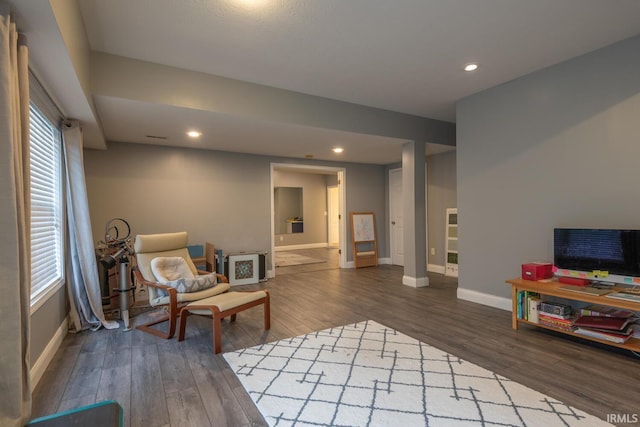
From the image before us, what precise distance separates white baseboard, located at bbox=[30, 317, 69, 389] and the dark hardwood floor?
0.05m

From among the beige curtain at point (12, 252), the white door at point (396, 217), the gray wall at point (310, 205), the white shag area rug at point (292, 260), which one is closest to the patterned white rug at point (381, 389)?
the beige curtain at point (12, 252)

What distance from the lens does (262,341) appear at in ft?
9.39

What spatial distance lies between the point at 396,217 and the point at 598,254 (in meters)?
4.17

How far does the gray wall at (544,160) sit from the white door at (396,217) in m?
2.62

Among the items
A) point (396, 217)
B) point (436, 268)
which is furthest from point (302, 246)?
point (436, 268)

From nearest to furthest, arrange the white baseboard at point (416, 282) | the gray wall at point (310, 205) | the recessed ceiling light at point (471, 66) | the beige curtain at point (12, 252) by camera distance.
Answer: the beige curtain at point (12, 252) → the recessed ceiling light at point (471, 66) → the white baseboard at point (416, 282) → the gray wall at point (310, 205)

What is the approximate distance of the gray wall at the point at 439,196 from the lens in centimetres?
562

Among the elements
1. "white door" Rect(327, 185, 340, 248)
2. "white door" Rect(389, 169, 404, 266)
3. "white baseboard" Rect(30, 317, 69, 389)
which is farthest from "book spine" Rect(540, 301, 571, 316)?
"white door" Rect(327, 185, 340, 248)

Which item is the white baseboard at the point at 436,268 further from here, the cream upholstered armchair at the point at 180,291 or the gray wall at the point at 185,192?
the cream upholstered armchair at the point at 180,291

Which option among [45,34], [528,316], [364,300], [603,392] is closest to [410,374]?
[603,392]

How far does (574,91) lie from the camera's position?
10.00 ft

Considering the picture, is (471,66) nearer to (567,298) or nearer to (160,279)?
(567,298)

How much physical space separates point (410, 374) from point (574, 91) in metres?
3.01

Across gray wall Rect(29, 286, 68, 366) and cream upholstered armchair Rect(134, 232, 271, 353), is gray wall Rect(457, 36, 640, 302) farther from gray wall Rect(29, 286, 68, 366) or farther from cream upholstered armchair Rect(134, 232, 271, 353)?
gray wall Rect(29, 286, 68, 366)
